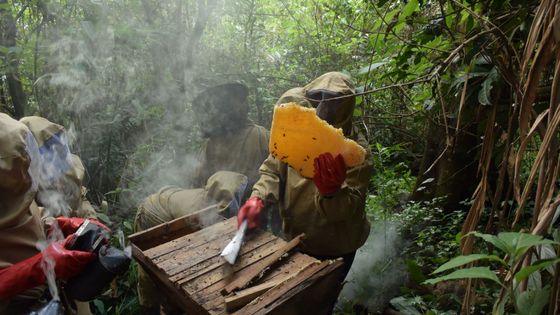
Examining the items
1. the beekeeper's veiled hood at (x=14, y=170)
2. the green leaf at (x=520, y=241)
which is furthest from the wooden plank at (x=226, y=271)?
the green leaf at (x=520, y=241)

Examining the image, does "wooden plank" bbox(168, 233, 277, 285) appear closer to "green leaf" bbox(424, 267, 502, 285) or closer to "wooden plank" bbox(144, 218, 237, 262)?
"wooden plank" bbox(144, 218, 237, 262)

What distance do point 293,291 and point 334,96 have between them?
1.38 meters

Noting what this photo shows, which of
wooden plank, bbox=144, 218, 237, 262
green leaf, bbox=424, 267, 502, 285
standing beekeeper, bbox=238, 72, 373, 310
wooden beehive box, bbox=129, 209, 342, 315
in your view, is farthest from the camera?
standing beekeeper, bbox=238, 72, 373, 310

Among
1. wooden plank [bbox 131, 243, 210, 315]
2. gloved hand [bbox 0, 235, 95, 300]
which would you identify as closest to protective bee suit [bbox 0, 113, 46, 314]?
gloved hand [bbox 0, 235, 95, 300]

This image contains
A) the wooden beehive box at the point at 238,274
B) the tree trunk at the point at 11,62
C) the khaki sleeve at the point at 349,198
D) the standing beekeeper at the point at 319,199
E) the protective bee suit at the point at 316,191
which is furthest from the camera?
the tree trunk at the point at 11,62

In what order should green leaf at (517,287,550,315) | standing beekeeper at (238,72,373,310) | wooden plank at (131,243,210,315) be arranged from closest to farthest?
green leaf at (517,287,550,315)
wooden plank at (131,243,210,315)
standing beekeeper at (238,72,373,310)

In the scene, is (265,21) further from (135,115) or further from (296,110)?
(296,110)

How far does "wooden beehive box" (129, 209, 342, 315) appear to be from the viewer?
203 cm

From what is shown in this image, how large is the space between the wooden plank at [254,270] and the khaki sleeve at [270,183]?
611mm

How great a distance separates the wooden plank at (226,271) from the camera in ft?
7.18

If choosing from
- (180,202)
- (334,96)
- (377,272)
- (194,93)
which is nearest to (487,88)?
(334,96)

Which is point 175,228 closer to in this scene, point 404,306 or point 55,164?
point 55,164

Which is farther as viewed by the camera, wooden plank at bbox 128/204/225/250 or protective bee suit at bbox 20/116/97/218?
protective bee suit at bbox 20/116/97/218

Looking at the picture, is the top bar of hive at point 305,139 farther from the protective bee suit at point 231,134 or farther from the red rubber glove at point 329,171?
the protective bee suit at point 231,134
